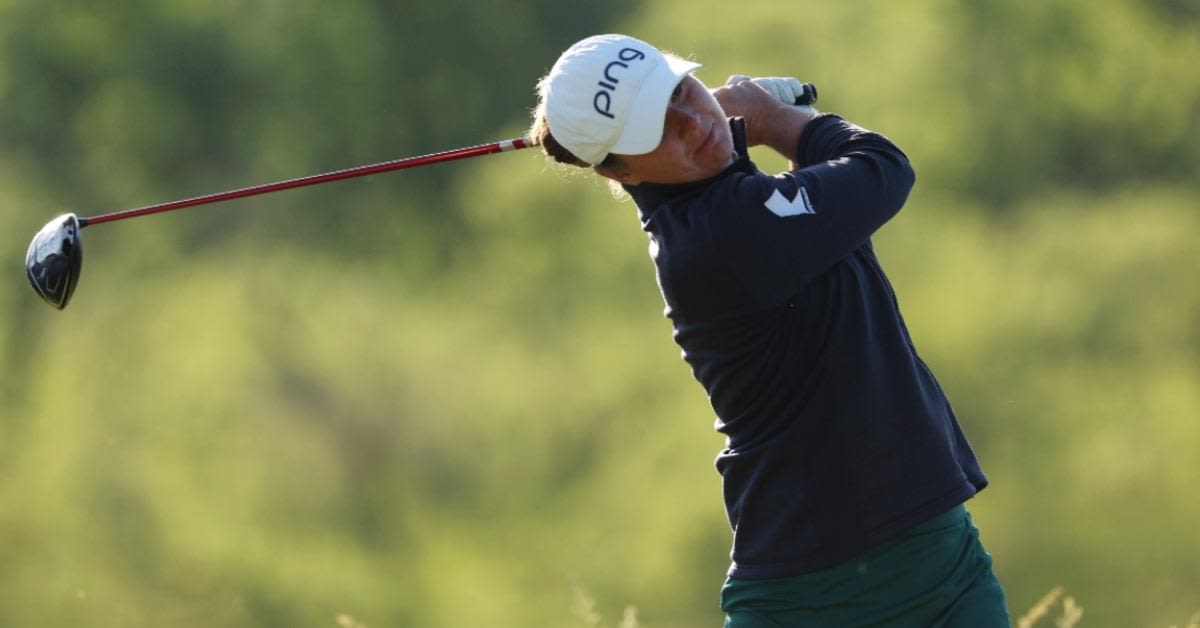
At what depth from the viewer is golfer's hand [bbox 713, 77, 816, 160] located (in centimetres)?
282

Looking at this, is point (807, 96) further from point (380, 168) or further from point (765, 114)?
point (380, 168)

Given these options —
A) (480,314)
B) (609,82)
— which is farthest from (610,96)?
(480,314)

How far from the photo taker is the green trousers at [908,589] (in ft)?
8.39

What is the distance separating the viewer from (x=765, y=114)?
9.30 feet

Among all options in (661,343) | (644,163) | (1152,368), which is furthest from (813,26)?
(644,163)

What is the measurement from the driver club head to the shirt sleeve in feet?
4.64

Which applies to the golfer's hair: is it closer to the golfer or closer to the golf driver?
the golfer

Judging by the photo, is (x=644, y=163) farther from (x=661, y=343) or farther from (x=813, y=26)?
(x=813, y=26)

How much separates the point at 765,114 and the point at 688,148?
31 centimetres

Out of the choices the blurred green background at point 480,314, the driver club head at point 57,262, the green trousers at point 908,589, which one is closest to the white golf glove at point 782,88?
the green trousers at point 908,589

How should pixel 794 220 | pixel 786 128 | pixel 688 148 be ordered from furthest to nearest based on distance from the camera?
1. pixel 786 128
2. pixel 688 148
3. pixel 794 220

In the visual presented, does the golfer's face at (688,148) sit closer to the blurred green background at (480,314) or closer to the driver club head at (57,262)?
the driver club head at (57,262)

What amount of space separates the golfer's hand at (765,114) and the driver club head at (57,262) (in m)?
1.31

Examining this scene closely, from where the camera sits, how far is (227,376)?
513 inches
